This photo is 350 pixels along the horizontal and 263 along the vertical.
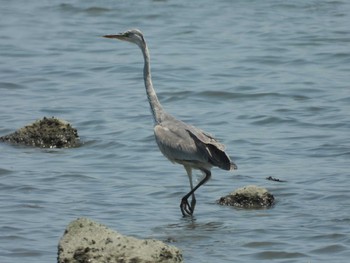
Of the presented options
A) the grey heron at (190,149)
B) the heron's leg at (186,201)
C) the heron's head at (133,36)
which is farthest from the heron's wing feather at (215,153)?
the heron's head at (133,36)

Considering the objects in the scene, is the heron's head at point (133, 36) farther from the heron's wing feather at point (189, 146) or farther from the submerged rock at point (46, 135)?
the submerged rock at point (46, 135)

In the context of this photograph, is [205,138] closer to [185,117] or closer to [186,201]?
[186,201]

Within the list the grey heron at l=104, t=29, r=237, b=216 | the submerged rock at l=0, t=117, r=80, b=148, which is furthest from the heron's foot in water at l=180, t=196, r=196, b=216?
the submerged rock at l=0, t=117, r=80, b=148

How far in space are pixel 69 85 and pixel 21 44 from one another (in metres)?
3.73

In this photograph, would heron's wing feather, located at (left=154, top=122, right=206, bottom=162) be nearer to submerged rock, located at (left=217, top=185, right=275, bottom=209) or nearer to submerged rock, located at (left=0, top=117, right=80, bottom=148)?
submerged rock, located at (left=217, top=185, right=275, bottom=209)

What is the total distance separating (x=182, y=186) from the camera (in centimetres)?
1064

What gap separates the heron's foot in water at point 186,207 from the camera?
945 cm

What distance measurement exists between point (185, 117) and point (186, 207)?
185 inches

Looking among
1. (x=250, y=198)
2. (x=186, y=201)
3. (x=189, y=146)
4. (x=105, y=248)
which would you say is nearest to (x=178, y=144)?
(x=189, y=146)

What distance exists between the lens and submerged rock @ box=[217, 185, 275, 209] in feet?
31.4

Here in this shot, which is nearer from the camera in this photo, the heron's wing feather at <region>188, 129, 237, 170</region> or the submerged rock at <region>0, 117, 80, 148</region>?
the heron's wing feather at <region>188, 129, 237, 170</region>

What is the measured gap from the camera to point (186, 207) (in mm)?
→ 9555

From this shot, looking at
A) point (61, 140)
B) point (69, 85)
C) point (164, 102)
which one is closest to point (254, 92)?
point (164, 102)

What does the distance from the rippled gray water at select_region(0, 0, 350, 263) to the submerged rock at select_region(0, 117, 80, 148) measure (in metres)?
0.12
